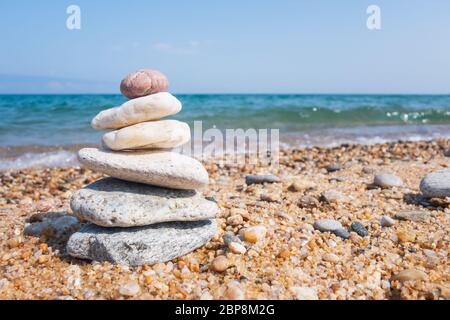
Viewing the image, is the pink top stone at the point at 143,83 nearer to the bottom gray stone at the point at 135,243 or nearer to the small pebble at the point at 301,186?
the bottom gray stone at the point at 135,243

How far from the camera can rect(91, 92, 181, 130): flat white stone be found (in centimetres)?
364

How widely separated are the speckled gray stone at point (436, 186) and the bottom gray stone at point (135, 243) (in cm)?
322

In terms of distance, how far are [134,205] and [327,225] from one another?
6.67 feet

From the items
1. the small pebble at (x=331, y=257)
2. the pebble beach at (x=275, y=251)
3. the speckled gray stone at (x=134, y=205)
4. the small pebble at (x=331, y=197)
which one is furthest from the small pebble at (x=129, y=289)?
the small pebble at (x=331, y=197)

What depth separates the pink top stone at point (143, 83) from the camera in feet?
12.2

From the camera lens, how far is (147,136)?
365 cm

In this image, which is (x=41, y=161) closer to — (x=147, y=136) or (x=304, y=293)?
(x=147, y=136)

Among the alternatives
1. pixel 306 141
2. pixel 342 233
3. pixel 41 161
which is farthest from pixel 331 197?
pixel 306 141

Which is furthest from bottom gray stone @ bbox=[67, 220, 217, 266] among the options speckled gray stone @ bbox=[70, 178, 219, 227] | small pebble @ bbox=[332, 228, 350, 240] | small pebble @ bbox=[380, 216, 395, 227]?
small pebble @ bbox=[380, 216, 395, 227]

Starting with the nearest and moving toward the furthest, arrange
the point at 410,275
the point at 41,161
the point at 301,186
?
the point at 410,275 → the point at 301,186 → the point at 41,161
